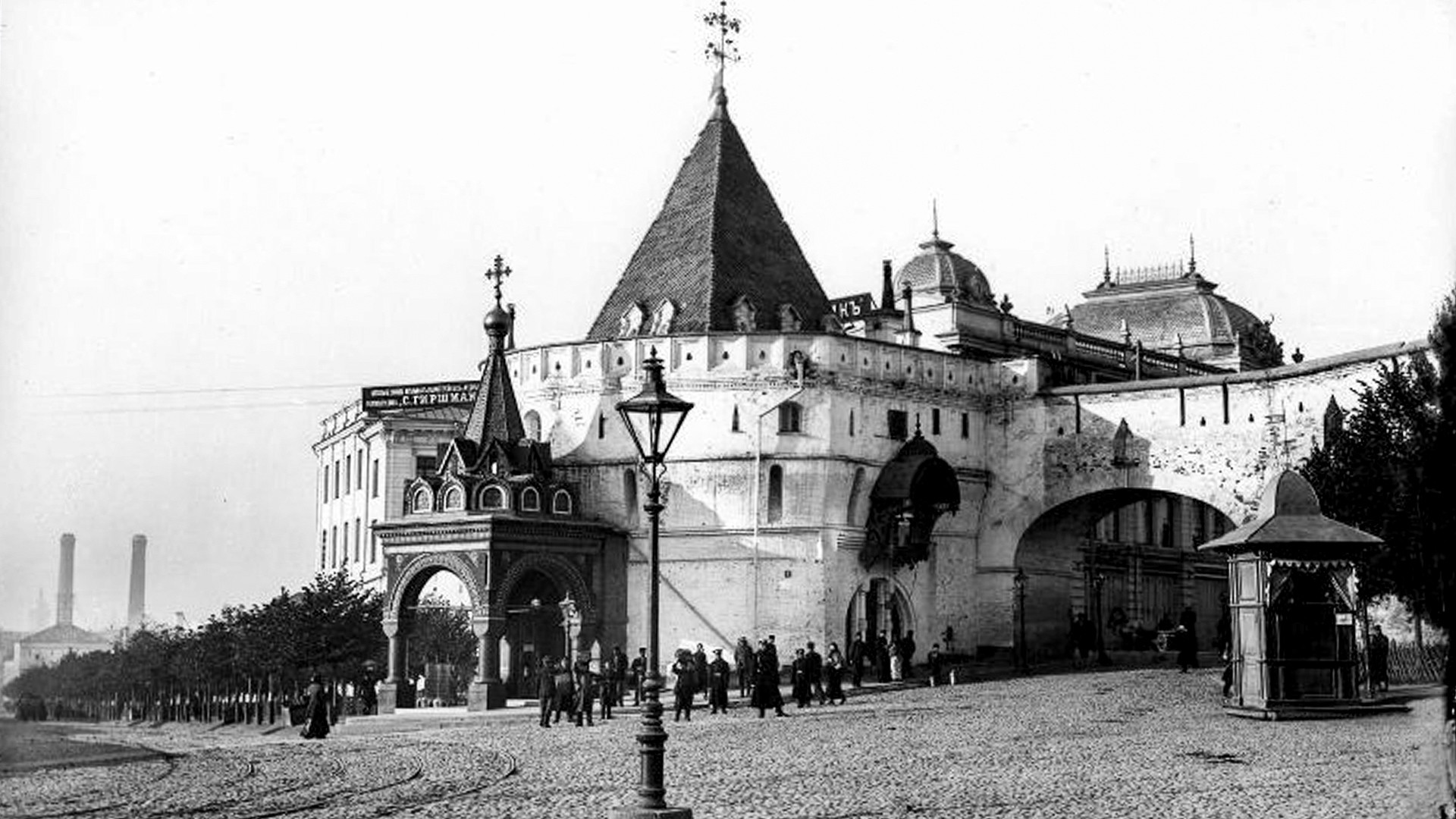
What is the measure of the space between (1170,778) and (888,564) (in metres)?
27.4

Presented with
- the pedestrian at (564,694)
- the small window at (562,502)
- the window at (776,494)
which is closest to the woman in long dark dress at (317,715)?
the pedestrian at (564,694)

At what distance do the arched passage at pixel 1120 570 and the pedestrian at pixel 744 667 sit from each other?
28.5 ft

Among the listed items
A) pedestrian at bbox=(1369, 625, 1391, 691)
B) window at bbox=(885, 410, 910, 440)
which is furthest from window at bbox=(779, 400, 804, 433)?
pedestrian at bbox=(1369, 625, 1391, 691)

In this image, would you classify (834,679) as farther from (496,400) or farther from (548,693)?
(496,400)

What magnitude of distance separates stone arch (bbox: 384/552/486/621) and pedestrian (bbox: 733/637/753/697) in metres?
6.49

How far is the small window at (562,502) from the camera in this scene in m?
45.3

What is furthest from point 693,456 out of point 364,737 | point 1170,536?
point 1170,536

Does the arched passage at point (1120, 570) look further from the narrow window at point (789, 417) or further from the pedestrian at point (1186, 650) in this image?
the narrow window at point (789, 417)

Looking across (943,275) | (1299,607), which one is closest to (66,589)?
(943,275)

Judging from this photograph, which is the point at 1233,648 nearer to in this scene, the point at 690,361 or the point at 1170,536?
the point at 690,361

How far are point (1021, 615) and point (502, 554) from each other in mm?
12447

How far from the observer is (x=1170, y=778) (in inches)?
805

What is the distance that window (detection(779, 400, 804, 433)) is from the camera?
46.2 m

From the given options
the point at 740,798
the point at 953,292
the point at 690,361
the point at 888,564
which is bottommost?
the point at 740,798
